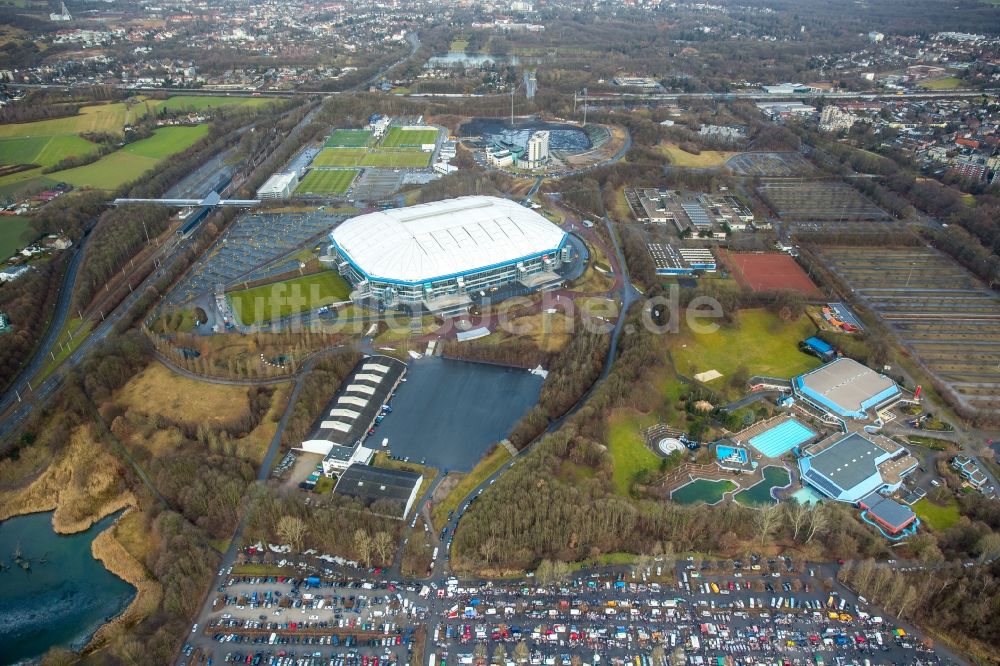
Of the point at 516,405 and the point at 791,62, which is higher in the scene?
the point at 791,62

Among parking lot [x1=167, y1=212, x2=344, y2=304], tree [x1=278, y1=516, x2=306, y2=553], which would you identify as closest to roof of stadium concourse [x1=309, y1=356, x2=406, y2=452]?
tree [x1=278, y1=516, x2=306, y2=553]

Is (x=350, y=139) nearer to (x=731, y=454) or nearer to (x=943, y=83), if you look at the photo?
(x=731, y=454)

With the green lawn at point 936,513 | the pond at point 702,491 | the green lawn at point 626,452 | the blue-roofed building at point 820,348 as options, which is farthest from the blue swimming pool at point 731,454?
the blue-roofed building at point 820,348

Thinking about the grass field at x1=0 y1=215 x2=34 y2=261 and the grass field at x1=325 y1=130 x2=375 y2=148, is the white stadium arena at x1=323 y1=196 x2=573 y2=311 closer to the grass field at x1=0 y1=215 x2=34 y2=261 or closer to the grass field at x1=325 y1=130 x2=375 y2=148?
the grass field at x1=0 y1=215 x2=34 y2=261

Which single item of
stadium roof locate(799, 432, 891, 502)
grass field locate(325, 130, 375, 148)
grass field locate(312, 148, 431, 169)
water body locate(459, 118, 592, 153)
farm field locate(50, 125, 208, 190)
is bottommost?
stadium roof locate(799, 432, 891, 502)

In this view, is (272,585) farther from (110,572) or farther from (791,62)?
(791,62)

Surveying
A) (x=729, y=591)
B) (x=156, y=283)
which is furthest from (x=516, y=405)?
(x=156, y=283)
